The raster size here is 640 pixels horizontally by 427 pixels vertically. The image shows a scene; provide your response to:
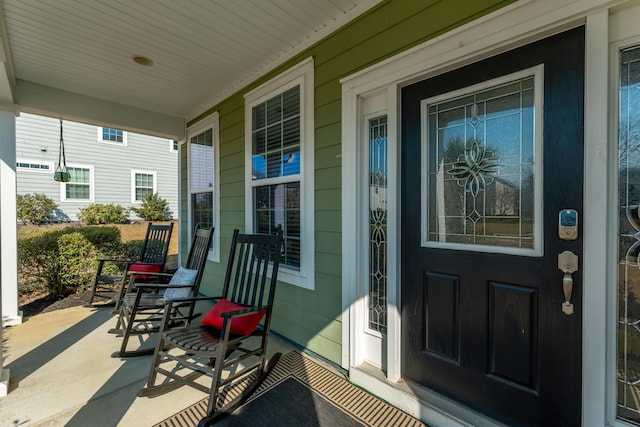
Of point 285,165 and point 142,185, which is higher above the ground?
point 142,185

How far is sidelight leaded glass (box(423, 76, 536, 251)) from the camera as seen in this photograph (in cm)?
146

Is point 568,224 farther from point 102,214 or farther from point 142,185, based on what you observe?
point 142,185

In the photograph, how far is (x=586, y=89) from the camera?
1261mm

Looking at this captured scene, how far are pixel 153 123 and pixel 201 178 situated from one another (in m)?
1.04

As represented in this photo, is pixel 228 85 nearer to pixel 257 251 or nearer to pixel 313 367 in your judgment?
pixel 257 251

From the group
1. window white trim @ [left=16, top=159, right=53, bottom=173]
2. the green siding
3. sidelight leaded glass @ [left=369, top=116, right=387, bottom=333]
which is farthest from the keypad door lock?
window white trim @ [left=16, top=159, right=53, bottom=173]

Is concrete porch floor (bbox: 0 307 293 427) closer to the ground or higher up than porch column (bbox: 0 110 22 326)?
closer to the ground

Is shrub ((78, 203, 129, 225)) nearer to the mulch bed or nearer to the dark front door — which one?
the mulch bed

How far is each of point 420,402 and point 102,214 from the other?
31.5ft

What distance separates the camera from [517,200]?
1484 millimetres

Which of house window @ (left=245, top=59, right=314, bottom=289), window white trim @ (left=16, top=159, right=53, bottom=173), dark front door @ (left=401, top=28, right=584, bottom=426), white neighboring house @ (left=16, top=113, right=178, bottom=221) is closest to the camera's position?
dark front door @ (left=401, top=28, right=584, bottom=426)

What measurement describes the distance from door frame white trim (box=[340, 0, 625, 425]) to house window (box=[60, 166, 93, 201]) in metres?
9.53

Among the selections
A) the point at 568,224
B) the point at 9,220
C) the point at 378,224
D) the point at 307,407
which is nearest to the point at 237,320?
the point at 307,407

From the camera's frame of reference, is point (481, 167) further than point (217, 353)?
No
